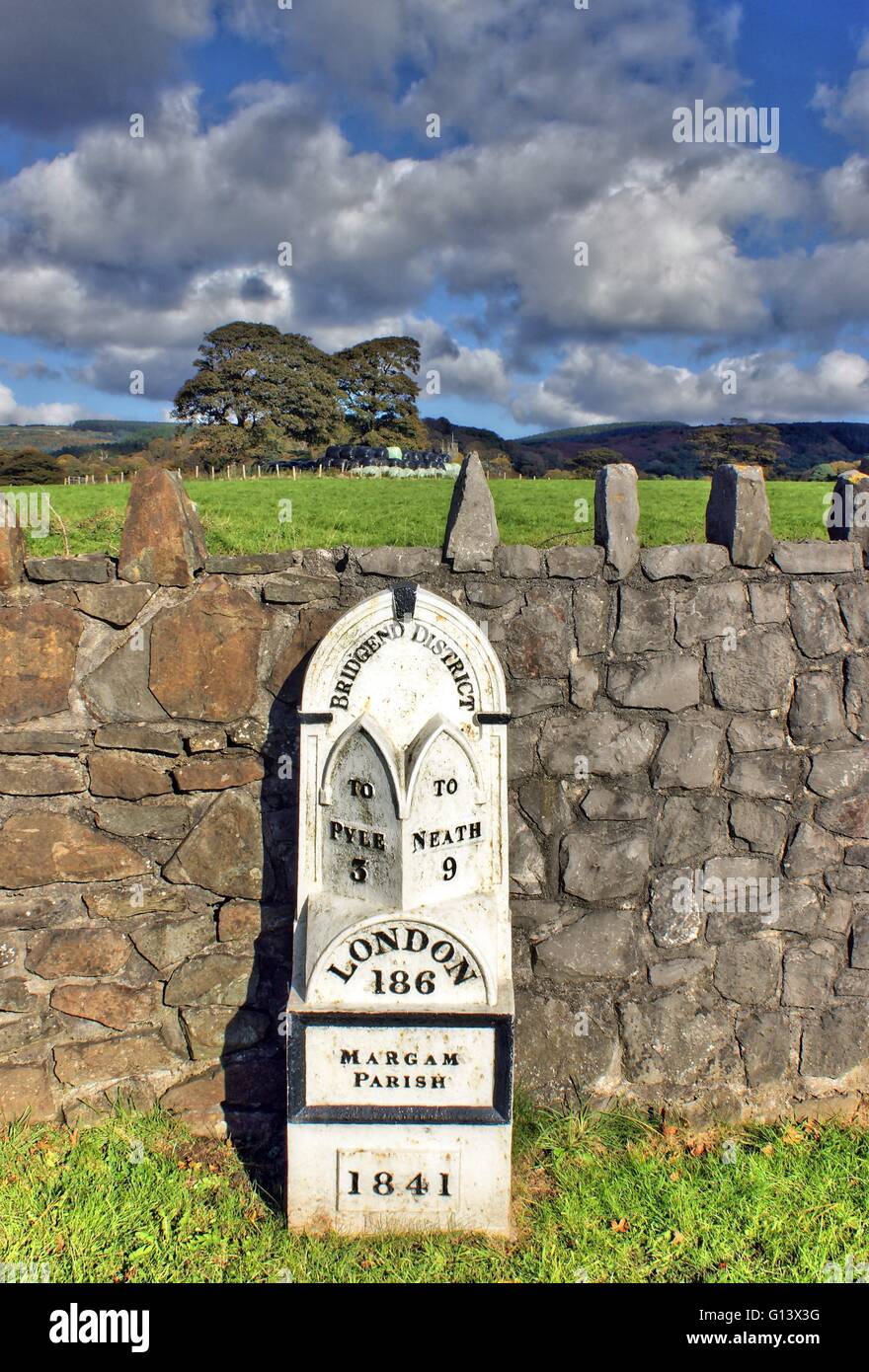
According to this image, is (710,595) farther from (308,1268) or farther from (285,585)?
(308,1268)

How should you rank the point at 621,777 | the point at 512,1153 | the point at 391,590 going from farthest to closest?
1. the point at 621,777
2. the point at 512,1153
3. the point at 391,590

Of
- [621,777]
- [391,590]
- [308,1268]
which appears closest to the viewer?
[308,1268]

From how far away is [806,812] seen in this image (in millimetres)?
4020

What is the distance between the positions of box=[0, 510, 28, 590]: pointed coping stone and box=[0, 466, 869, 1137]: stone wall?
0.05ft

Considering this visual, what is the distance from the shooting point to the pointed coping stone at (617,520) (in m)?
3.78

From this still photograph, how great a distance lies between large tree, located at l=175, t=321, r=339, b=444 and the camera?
594 inches

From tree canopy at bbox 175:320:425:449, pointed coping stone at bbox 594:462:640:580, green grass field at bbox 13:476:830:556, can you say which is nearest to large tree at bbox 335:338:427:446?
tree canopy at bbox 175:320:425:449

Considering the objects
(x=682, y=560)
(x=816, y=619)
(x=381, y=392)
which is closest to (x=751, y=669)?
(x=816, y=619)

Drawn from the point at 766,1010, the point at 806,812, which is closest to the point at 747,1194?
the point at 766,1010

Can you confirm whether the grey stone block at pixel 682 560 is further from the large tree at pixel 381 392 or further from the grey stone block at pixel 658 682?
the large tree at pixel 381 392

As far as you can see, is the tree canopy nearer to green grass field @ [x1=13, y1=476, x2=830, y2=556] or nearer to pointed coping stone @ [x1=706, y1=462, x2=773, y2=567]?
green grass field @ [x1=13, y1=476, x2=830, y2=556]

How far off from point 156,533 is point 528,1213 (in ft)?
10.4

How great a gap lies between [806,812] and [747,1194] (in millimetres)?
1660

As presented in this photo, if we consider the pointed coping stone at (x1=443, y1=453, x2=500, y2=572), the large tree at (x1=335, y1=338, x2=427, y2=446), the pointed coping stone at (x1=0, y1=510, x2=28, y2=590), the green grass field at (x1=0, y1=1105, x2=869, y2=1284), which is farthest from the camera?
the large tree at (x1=335, y1=338, x2=427, y2=446)
